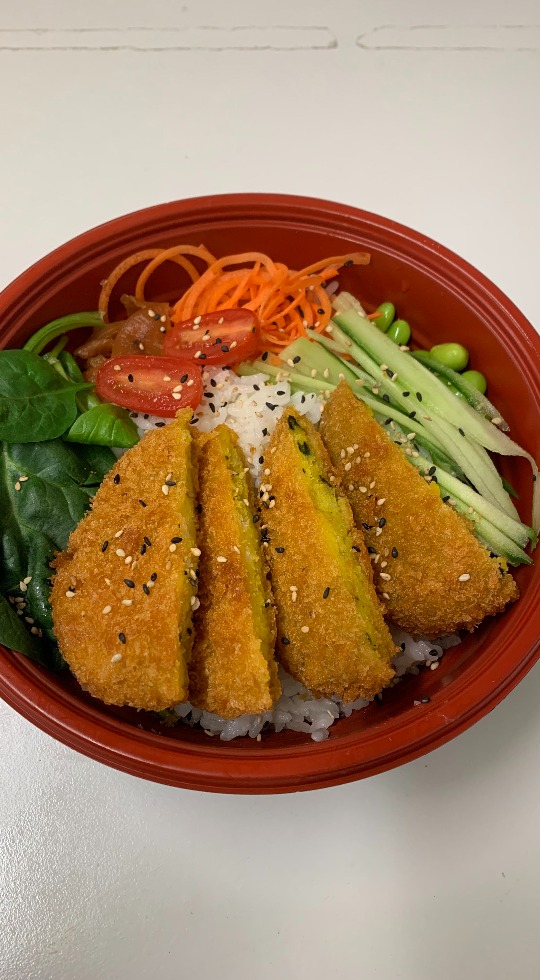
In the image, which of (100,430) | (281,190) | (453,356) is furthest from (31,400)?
(281,190)

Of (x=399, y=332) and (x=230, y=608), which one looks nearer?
(x=230, y=608)

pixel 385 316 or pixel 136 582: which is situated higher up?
pixel 385 316

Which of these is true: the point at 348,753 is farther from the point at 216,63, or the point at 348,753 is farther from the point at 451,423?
the point at 216,63

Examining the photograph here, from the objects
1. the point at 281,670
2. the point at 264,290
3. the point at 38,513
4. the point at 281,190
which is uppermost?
the point at 281,190

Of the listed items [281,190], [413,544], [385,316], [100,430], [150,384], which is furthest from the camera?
[281,190]

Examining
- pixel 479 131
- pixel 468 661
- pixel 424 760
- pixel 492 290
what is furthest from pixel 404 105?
pixel 424 760

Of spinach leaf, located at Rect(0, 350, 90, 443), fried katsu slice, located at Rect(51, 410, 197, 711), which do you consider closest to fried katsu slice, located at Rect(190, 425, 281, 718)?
fried katsu slice, located at Rect(51, 410, 197, 711)

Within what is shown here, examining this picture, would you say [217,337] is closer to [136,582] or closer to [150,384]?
[150,384]
